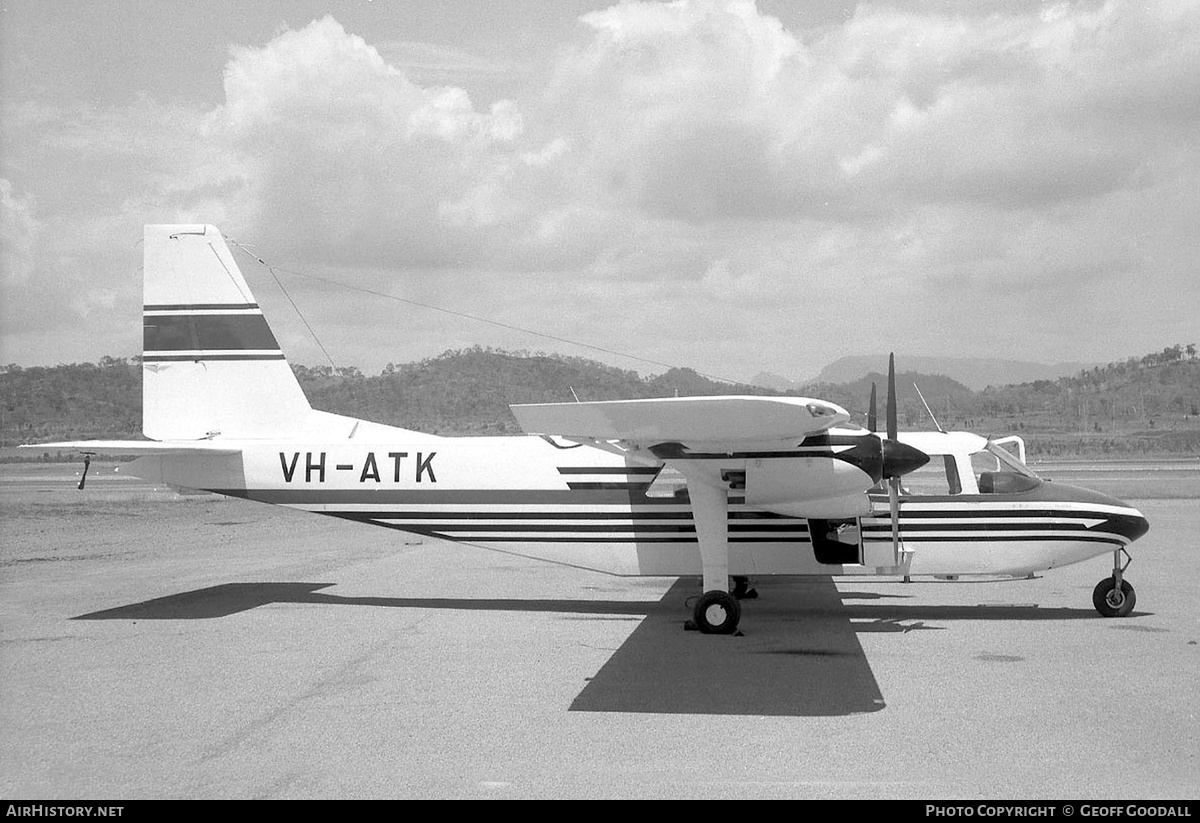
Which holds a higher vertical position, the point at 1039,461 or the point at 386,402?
the point at 386,402

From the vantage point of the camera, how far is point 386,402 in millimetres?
67438

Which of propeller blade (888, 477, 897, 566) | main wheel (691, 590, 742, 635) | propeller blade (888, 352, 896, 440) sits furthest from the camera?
main wheel (691, 590, 742, 635)

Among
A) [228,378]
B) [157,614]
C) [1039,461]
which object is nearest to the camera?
[157,614]

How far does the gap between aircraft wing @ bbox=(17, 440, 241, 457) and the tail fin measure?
0.42 meters

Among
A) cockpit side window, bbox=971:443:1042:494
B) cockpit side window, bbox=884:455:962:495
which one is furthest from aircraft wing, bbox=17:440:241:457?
cockpit side window, bbox=971:443:1042:494

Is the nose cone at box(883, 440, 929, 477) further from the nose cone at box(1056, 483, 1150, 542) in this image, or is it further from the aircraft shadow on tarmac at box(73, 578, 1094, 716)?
the nose cone at box(1056, 483, 1150, 542)

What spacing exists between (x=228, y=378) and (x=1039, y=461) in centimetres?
4731

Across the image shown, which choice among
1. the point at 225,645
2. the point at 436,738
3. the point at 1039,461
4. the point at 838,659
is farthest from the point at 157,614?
the point at 1039,461

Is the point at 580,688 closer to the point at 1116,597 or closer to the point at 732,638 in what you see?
the point at 732,638

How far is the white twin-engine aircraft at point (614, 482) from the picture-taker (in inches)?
443

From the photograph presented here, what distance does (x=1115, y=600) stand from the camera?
12047mm

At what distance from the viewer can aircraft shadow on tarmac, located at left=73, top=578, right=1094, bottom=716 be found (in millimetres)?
8469

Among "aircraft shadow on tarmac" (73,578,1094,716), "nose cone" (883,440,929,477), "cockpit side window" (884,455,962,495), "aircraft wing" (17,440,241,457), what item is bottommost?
"aircraft shadow on tarmac" (73,578,1094,716)

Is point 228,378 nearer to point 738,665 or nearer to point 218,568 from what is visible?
point 218,568
